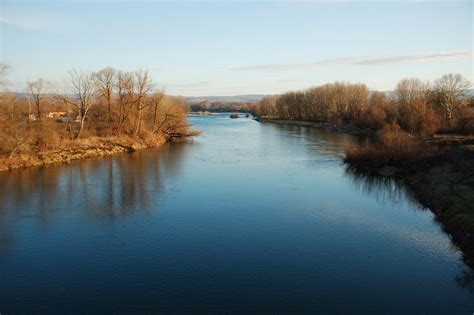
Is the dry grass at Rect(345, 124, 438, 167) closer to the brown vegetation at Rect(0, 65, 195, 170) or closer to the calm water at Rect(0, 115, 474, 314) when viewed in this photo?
the calm water at Rect(0, 115, 474, 314)

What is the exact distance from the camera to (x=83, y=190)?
21781 millimetres

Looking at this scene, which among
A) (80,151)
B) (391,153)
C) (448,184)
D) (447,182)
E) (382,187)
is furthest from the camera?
(80,151)

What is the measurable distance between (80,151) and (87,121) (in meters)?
8.31

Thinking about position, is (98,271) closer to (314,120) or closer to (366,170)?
(366,170)

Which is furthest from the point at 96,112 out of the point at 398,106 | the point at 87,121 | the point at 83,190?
the point at 398,106

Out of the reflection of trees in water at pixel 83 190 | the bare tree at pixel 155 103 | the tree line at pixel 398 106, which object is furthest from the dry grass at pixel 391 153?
the bare tree at pixel 155 103

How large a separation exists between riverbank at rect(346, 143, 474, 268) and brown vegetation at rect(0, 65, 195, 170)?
74.4 feet

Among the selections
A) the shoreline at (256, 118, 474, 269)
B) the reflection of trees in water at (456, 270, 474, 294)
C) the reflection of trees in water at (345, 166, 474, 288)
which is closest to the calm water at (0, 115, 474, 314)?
the reflection of trees in water at (456, 270, 474, 294)

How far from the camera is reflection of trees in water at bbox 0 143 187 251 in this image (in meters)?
17.4

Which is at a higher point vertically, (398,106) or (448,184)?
(398,106)

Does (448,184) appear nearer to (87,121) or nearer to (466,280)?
(466,280)

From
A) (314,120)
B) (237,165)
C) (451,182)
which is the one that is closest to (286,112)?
(314,120)

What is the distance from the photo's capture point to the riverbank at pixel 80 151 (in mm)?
28609

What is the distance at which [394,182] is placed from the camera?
25.0 m
